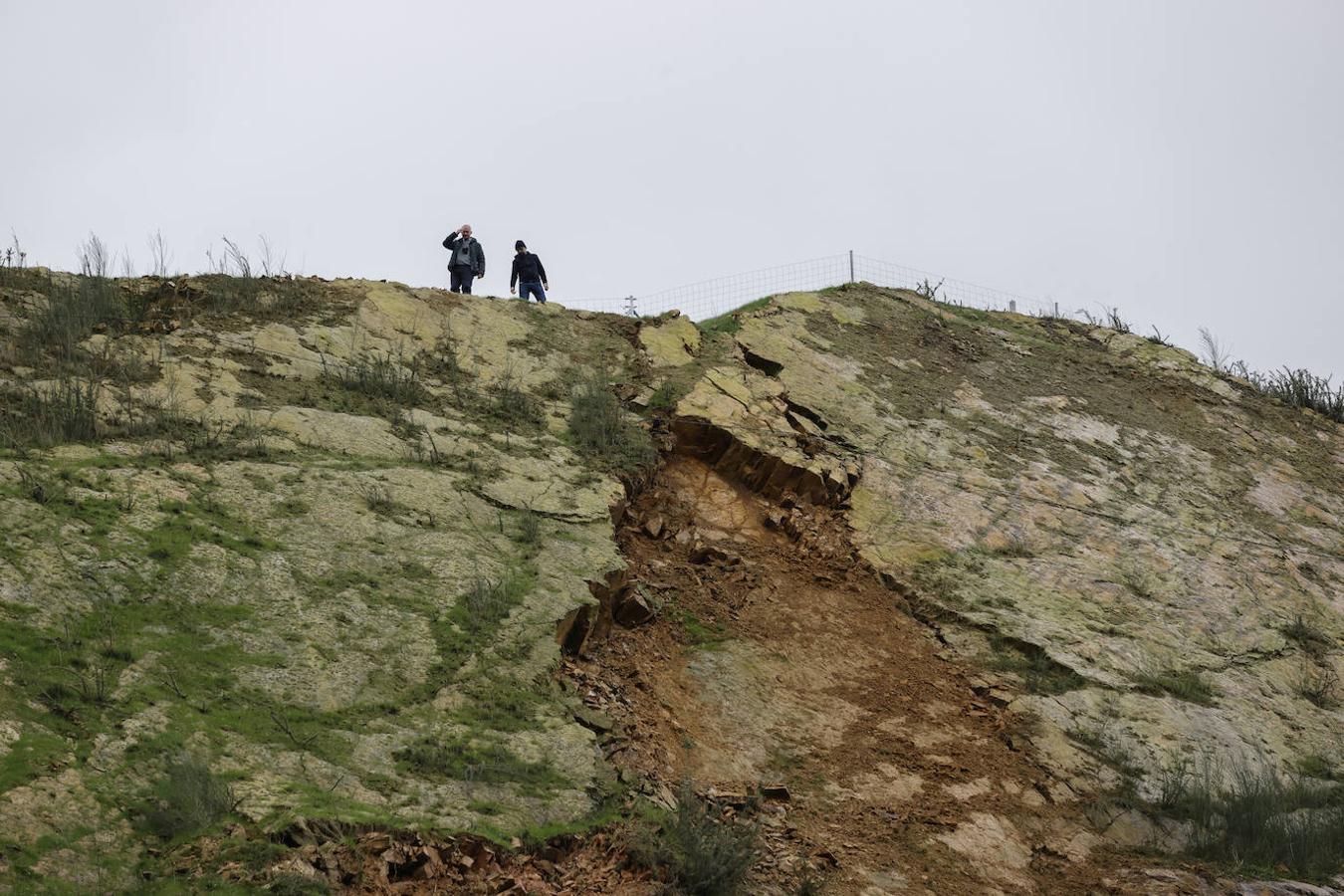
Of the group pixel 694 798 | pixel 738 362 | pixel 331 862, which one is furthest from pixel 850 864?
pixel 738 362

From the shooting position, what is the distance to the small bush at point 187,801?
525 cm

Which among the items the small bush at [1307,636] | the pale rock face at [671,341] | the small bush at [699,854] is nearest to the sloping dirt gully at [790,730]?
the small bush at [699,854]

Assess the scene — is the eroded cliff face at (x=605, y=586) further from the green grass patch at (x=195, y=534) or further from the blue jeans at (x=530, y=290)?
the blue jeans at (x=530, y=290)

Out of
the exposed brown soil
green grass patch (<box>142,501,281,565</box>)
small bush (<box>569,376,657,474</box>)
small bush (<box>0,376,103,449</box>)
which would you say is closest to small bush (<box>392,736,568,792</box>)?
the exposed brown soil

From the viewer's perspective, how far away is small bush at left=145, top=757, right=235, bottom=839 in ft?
17.2

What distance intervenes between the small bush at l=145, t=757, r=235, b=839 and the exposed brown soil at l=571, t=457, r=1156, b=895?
2.36 meters

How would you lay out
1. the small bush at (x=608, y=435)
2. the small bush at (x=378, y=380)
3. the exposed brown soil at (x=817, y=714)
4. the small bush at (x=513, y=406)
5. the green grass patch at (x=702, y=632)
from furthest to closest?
the small bush at (x=513, y=406), the small bush at (x=378, y=380), the small bush at (x=608, y=435), the green grass patch at (x=702, y=632), the exposed brown soil at (x=817, y=714)

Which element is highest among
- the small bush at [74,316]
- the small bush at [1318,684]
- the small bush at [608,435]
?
the small bush at [74,316]

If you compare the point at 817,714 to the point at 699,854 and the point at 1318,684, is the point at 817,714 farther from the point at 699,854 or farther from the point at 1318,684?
the point at 1318,684

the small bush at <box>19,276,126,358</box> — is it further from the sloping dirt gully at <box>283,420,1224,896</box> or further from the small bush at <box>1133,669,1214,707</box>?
the small bush at <box>1133,669,1214,707</box>

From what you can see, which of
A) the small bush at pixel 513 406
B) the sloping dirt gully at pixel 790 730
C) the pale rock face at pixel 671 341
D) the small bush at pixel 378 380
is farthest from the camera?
the pale rock face at pixel 671 341

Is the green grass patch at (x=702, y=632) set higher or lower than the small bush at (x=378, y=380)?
lower

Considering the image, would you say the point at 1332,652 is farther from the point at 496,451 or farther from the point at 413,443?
the point at 413,443

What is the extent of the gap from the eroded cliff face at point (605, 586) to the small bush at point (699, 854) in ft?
1.00
